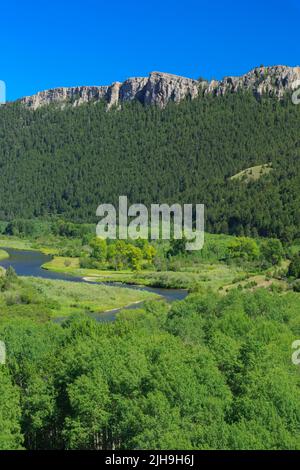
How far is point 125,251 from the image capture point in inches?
5037

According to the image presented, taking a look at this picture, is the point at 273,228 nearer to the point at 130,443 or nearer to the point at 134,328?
the point at 134,328

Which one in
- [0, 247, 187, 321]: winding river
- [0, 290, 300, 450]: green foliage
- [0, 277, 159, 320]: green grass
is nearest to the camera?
[0, 290, 300, 450]: green foliage

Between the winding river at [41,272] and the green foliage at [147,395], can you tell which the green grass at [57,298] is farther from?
the green foliage at [147,395]

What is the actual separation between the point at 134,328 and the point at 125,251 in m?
83.4

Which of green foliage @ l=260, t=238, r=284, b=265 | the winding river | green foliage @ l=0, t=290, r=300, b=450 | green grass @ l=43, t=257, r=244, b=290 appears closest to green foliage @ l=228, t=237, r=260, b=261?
green foliage @ l=260, t=238, r=284, b=265

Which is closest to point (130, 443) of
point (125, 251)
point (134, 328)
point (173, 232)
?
point (134, 328)

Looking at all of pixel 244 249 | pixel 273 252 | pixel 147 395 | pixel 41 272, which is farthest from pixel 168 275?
pixel 147 395

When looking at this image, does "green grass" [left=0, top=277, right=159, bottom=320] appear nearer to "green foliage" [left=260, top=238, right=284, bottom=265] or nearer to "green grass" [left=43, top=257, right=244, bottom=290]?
"green grass" [left=43, top=257, right=244, bottom=290]

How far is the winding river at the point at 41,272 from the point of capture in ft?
269

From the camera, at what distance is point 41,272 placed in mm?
112562

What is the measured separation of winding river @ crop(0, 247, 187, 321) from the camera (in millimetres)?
81906

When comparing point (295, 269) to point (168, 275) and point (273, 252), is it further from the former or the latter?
point (273, 252)

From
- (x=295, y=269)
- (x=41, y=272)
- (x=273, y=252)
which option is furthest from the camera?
(x=273, y=252)

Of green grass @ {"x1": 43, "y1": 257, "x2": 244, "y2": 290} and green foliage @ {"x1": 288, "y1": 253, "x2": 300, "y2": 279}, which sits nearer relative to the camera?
green foliage @ {"x1": 288, "y1": 253, "x2": 300, "y2": 279}
